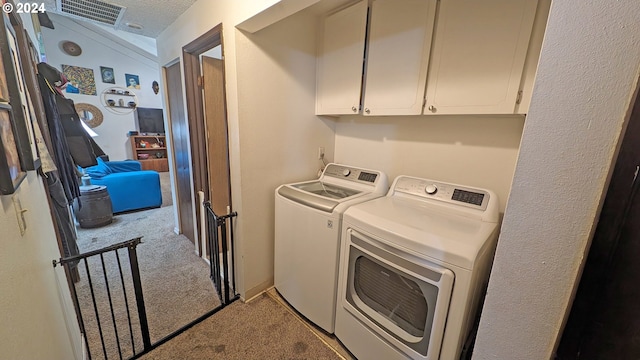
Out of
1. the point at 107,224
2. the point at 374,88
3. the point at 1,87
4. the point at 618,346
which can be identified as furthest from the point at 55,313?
the point at 107,224

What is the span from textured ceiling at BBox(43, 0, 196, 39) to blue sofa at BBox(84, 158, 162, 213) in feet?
7.23

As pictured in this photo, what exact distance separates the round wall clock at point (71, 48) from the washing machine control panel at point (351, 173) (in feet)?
21.7

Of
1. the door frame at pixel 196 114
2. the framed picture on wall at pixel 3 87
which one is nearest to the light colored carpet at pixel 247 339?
the door frame at pixel 196 114

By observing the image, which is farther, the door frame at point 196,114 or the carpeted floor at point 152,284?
the door frame at point 196,114

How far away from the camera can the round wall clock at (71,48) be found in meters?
5.00

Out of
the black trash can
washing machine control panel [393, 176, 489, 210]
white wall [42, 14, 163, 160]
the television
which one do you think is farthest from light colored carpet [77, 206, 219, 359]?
the television

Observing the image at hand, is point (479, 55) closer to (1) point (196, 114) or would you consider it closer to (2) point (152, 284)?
(1) point (196, 114)

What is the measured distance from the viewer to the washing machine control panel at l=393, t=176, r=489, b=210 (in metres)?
1.41

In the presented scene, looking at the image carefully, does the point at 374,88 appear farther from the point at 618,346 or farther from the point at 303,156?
the point at 618,346

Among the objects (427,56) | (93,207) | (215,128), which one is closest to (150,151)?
(93,207)

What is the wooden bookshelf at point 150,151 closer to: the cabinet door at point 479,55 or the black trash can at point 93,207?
the black trash can at point 93,207

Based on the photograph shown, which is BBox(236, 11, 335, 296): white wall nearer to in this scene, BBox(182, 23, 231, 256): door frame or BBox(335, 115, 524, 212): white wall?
BBox(335, 115, 524, 212): white wall

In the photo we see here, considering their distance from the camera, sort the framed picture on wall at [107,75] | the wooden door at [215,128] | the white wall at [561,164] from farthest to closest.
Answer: the framed picture on wall at [107,75]
the wooden door at [215,128]
the white wall at [561,164]

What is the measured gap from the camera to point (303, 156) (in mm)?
2137
